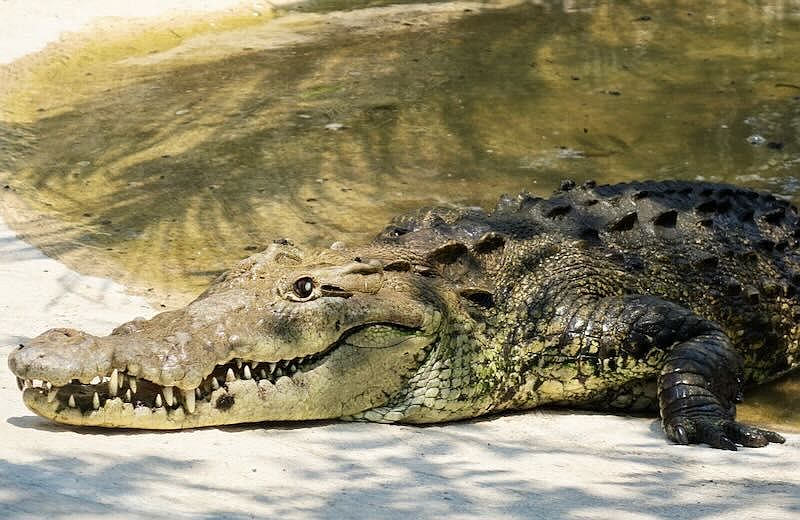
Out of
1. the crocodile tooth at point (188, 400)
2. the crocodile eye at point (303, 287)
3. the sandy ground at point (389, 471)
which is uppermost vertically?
the crocodile eye at point (303, 287)

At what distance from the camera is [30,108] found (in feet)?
35.4

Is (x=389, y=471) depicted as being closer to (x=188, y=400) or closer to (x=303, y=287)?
(x=188, y=400)

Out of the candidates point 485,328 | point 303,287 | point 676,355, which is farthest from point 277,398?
point 676,355

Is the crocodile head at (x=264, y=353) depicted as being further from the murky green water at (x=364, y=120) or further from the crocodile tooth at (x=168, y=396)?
the murky green water at (x=364, y=120)

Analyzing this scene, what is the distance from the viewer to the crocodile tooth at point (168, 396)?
4.72m

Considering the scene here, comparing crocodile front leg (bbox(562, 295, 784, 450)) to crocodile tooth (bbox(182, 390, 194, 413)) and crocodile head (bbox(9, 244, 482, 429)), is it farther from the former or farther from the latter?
crocodile tooth (bbox(182, 390, 194, 413))

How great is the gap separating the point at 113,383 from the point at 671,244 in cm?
303

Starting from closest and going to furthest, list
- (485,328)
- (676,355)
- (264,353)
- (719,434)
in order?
(264,353) → (719,434) → (676,355) → (485,328)

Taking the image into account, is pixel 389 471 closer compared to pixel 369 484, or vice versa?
pixel 369 484

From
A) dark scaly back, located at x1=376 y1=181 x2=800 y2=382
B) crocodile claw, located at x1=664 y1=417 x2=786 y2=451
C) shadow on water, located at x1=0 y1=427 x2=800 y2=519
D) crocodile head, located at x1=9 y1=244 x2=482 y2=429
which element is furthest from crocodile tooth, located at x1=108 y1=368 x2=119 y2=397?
crocodile claw, located at x1=664 y1=417 x2=786 y2=451

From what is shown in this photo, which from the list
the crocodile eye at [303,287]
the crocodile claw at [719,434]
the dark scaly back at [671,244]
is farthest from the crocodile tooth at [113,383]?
the crocodile claw at [719,434]

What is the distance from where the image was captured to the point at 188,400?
4746 mm

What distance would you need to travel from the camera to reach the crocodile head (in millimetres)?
4590

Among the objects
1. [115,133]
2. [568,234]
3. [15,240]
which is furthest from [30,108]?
[568,234]
